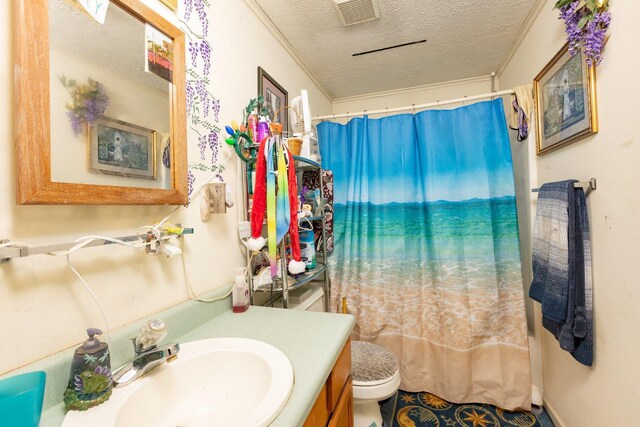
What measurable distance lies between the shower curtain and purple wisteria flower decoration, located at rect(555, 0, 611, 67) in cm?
55

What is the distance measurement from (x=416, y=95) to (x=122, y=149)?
238 cm

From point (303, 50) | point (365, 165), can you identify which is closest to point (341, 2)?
point (303, 50)

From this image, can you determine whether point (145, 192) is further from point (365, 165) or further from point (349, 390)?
point (365, 165)

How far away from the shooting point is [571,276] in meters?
1.08

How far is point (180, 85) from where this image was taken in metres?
0.87

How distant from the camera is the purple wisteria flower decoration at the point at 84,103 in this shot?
0.61 meters

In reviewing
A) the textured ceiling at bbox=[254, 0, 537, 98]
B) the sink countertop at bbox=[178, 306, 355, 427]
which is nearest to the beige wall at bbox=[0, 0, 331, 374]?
the sink countertop at bbox=[178, 306, 355, 427]

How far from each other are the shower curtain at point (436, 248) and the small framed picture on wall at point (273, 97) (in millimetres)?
422

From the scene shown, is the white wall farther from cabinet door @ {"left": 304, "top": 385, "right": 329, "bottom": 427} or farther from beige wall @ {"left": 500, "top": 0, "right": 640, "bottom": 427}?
cabinet door @ {"left": 304, "top": 385, "right": 329, "bottom": 427}

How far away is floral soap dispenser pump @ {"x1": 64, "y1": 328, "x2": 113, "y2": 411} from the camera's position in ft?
1.73

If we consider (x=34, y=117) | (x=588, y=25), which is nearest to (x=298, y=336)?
(x=34, y=117)

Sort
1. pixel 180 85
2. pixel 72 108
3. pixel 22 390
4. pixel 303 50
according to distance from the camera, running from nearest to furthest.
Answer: pixel 22 390
pixel 72 108
pixel 180 85
pixel 303 50

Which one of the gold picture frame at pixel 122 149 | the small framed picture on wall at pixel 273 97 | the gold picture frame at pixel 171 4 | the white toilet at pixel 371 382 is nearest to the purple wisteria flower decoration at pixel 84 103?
the gold picture frame at pixel 122 149

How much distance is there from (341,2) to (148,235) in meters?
1.41
